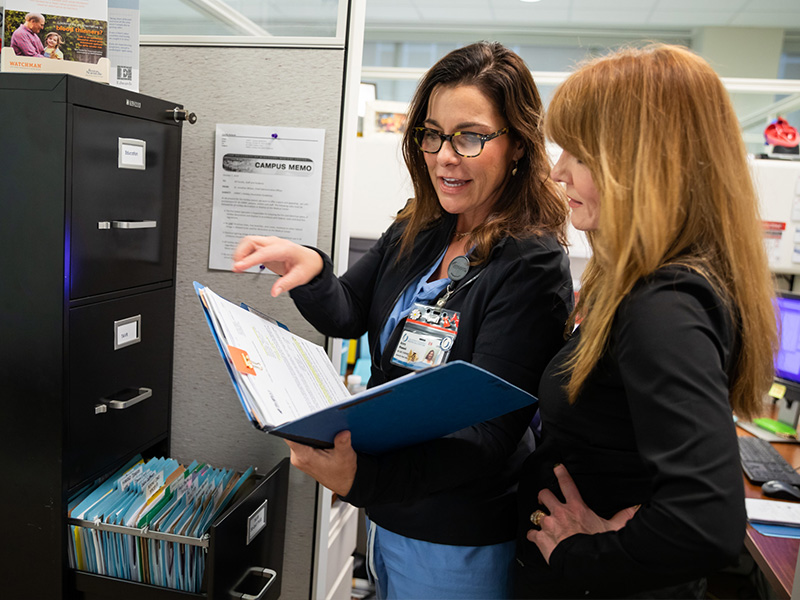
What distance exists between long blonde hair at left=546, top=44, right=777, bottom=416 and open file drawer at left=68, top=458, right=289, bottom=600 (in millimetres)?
733

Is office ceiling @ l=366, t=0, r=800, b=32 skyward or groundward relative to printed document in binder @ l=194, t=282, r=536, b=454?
skyward

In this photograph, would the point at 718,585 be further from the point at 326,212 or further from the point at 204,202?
the point at 204,202

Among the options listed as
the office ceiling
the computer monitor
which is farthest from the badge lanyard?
the office ceiling

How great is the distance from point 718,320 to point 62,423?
1.03 m

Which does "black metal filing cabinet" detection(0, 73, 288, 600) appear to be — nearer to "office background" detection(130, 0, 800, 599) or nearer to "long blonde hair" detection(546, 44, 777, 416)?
"office background" detection(130, 0, 800, 599)

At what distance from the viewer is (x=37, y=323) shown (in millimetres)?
1066

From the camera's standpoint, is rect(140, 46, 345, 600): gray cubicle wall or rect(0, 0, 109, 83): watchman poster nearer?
rect(0, 0, 109, 83): watchman poster

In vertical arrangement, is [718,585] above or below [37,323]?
below

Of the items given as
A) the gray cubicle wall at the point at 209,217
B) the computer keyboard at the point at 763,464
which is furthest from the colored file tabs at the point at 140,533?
the computer keyboard at the point at 763,464

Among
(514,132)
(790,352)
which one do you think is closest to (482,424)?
(514,132)

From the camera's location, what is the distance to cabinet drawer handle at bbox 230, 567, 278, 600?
1160mm

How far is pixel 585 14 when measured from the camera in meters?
5.55

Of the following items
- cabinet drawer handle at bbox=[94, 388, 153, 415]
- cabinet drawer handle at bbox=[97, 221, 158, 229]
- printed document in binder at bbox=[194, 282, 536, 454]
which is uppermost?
cabinet drawer handle at bbox=[97, 221, 158, 229]

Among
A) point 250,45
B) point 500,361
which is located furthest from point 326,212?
point 500,361
